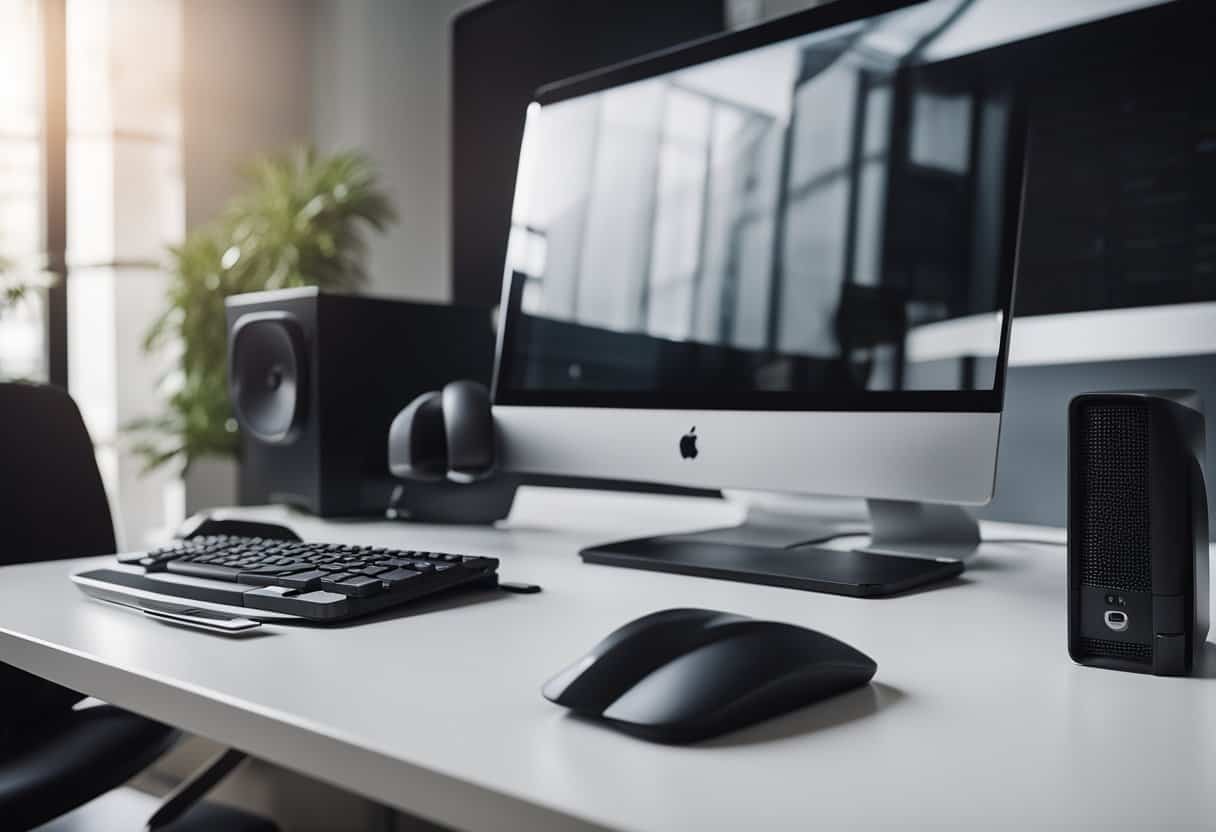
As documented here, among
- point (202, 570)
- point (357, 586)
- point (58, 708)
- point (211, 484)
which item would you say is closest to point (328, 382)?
point (58, 708)

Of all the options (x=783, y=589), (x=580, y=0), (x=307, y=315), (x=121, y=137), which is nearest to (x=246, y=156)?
(x=121, y=137)

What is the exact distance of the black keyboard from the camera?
25.6 inches

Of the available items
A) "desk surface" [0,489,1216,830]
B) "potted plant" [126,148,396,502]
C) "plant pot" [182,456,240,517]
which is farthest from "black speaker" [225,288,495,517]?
"plant pot" [182,456,240,517]

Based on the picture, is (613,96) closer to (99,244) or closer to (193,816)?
(193,816)

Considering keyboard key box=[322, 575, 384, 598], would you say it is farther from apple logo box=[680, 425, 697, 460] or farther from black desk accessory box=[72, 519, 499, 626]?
apple logo box=[680, 425, 697, 460]

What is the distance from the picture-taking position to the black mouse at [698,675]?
0.42m

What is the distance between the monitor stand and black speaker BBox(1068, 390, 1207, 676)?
20 cm

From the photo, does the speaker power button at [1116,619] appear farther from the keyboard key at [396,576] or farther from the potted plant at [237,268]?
the potted plant at [237,268]

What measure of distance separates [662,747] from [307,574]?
0.35 metres

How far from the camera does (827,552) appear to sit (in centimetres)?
90

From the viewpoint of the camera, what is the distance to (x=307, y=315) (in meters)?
1.33

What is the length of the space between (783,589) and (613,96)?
0.58m

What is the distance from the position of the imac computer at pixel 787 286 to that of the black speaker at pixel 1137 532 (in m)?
0.19

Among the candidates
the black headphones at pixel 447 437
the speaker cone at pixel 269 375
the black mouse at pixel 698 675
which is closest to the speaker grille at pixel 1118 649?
the black mouse at pixel 698 675
